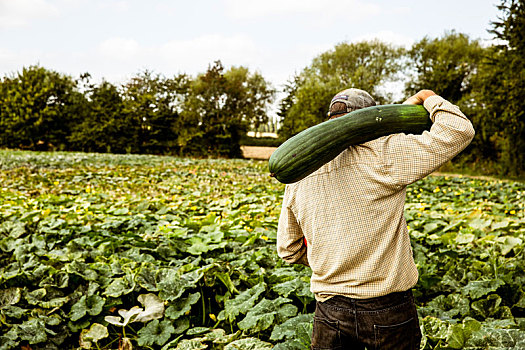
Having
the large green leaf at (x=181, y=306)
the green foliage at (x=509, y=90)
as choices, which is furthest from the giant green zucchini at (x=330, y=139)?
the green foliage at (x=509, y=90)

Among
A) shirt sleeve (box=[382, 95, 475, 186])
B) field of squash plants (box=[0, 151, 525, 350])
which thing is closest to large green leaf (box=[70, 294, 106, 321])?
field of squash plants (box=[0, 151, 525, 350])

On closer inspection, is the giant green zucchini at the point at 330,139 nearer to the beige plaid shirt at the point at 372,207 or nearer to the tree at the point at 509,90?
the beige plaid shirt at the point at 372,207

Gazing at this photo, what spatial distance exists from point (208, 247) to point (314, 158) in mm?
2500

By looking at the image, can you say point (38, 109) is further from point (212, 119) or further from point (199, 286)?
point (199, 286)

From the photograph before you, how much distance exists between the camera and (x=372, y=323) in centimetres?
156

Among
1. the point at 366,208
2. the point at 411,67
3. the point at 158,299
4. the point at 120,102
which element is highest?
the point at 411,67

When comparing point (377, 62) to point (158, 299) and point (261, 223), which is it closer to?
point (261, 223)

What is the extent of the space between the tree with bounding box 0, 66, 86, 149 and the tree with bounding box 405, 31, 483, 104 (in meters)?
24.1

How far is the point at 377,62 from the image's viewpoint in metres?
33.6

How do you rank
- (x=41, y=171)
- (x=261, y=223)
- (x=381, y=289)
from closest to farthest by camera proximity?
(x=381, y=289) → (x=261, y=223) → (x=41, y=171)

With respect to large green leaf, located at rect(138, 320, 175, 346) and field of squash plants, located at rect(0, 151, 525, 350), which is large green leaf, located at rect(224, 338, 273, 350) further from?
large green leaf, located at rect(138, 320, 175, 346)

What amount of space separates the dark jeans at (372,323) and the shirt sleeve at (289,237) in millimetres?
300

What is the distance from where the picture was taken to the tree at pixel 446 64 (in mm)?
26609

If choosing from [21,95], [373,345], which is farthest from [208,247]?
[21,95]
